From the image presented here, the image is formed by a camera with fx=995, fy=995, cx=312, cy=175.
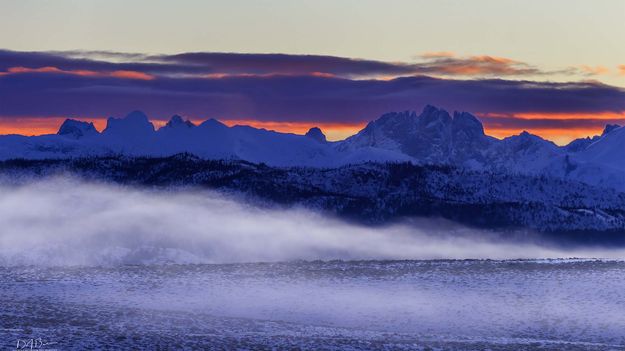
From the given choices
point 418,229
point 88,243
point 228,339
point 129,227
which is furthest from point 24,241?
point 418,229

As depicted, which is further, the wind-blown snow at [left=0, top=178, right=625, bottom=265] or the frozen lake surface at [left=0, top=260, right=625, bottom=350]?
the wind-blown snow at [left=0, top=178, right=625, bottom=265]

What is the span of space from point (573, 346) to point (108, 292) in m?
30.5

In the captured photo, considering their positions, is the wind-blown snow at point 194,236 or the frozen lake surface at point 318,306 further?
the wind-blown snow at point 194,236

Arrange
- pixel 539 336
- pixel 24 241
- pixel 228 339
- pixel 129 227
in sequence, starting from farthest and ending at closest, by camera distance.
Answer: pixel 129 227 < pixel 24 241 < pixel 539 336 < pixel 228 339

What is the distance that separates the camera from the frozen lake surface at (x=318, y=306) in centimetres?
5006

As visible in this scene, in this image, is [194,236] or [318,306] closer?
[318,306]

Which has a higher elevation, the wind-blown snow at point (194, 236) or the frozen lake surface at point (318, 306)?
the frozen lake surface at point (318, 306)

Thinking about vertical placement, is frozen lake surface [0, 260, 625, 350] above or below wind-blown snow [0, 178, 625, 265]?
above

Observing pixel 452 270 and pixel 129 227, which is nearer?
pixel 452 270

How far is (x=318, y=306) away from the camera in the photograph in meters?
63.8

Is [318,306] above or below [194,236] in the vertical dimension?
above

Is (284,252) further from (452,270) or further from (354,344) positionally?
(354,344)

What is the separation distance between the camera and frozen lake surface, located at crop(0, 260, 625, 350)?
50.1m

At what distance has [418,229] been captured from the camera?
193500 millimetres
